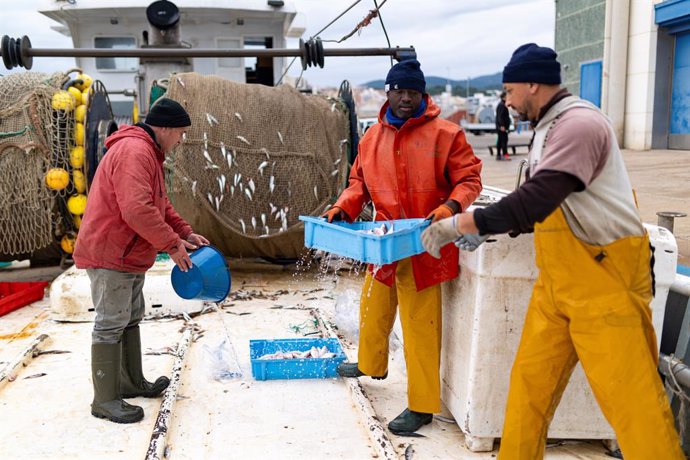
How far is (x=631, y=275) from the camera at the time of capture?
2.78 meters

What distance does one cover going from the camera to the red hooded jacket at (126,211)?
3.82 m

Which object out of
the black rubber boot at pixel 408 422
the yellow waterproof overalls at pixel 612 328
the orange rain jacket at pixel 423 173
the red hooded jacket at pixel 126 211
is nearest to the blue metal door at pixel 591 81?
the orange rain jacket at pixel 423 173

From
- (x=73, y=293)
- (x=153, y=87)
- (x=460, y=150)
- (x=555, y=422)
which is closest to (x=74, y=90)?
(x=153, y=87)

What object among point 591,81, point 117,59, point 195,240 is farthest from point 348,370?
point 591,81

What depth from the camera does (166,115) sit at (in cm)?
407

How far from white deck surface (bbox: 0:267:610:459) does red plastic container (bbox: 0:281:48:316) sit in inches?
23.2

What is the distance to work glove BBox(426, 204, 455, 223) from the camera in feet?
11.4

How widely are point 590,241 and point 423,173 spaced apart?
4.04ft

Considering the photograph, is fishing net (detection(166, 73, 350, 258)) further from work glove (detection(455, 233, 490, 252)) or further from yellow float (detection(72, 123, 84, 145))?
work glove (detection(455, 233, 490, 252))

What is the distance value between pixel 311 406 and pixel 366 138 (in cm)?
165

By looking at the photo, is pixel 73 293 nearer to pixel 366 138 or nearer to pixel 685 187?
pixel 366 138

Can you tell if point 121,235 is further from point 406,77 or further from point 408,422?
point 408,422

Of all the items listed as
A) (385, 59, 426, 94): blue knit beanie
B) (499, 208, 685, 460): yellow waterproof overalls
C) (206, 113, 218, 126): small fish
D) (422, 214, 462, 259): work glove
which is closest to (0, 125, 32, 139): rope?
(206, 113, 218, 126): small fish

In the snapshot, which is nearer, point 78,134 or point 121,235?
point 121,235
